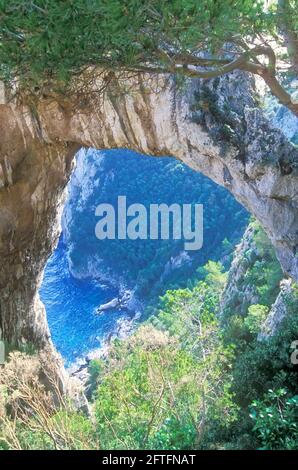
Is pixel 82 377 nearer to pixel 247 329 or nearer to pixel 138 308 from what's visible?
pixel 138 308

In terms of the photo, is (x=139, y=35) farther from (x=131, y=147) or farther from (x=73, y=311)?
(x=73, y=311)

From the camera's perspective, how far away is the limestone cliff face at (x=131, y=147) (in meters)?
Result: 6.78

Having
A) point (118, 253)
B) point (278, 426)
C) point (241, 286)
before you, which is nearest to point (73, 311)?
point (118, 253)

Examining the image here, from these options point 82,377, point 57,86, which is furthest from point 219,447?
point 82,377

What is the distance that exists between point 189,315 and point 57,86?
4470mm

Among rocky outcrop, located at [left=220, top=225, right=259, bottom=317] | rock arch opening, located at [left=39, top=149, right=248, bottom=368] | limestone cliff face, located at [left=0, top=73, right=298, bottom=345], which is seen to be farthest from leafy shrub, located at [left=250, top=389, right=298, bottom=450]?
rock arch opening, located at [left=39, top=149, right=248, bottom=368]

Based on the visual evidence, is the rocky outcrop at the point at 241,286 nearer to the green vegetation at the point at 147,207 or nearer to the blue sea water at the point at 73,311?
the green vegetation at the point at 147,207

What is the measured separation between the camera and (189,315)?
369 inches

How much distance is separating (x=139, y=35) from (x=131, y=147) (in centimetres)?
413

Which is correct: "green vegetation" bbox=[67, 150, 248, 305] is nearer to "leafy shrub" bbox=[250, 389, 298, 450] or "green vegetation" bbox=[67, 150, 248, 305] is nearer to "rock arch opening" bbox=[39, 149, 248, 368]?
"rock arch opening" bbox=[39, 149, 248, 368]

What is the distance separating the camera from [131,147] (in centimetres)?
836

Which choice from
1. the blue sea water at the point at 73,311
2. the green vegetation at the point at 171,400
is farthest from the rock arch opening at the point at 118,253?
the green vegetation at the point at 171,400

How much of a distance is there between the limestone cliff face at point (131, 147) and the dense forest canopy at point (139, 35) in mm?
659

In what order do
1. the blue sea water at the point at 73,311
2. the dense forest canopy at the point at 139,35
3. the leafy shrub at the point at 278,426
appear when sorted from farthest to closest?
the blue sea water at the point at 73,311 → the leafy shrub at the point at 278,426 → the dense forest canopy at the point at 139,35
